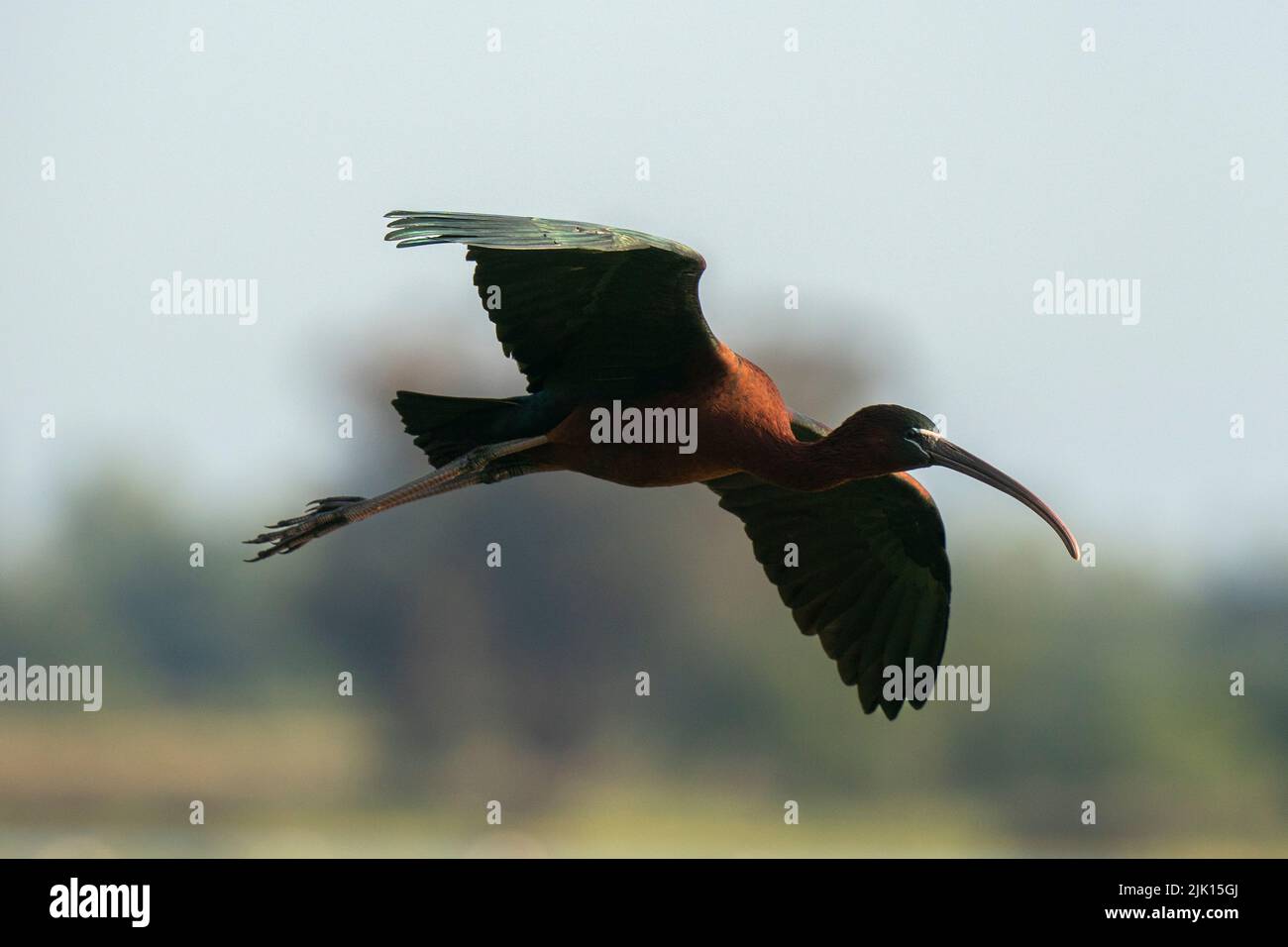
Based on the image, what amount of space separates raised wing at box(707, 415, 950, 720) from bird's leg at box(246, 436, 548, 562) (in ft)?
7.94

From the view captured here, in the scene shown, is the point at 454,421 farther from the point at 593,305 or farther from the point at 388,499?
the point at 593,305

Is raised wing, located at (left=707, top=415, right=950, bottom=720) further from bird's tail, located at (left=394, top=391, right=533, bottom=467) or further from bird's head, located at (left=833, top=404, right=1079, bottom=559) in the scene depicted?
bird's tail, located at (left=394, top=391, right=533, bottom=467)

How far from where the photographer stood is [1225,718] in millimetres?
54031

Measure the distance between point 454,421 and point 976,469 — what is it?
3334mm

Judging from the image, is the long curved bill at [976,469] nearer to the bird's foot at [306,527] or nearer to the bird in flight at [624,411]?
the bird in flight at [624,411]

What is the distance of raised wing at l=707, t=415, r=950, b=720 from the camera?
14359 millimetres

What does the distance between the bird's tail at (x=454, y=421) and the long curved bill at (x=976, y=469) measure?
2.62 metres

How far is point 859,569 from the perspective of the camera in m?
14.6

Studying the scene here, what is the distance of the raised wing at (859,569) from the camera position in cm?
1436

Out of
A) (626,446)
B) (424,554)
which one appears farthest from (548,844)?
(626,446)

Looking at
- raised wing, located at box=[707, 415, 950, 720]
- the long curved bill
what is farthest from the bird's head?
raised wing, located at box=[707, 415, 950, 720]

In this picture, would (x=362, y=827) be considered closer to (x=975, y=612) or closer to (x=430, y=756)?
(x=430, y=756)

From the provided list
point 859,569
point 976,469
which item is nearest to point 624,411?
A: point 976,469
